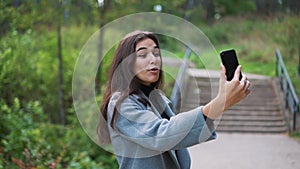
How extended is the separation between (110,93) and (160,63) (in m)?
0.23

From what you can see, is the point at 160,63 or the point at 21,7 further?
the point at 21,7

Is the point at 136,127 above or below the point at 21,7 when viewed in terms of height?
below

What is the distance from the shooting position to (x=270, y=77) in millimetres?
10641

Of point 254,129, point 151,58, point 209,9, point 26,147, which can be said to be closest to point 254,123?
point 254,129

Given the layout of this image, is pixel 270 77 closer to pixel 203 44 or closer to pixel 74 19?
pixel 74 19

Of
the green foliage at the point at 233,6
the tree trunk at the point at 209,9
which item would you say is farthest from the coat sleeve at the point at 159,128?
the tree trunk at the point at 209,9

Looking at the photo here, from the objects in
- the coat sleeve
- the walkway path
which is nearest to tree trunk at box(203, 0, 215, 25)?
the walkway path

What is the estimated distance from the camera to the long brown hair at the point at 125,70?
1409 mm

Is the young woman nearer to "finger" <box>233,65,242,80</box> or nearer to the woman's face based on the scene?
the woman's face

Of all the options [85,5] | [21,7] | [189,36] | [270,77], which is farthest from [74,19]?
[189,36]

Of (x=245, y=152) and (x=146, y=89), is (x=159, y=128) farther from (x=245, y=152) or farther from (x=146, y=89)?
(x=245, y=152)

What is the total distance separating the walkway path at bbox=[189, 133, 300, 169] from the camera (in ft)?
10.1

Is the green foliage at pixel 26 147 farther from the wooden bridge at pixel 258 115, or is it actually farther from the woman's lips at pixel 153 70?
the woman's lips at pixel 153 70

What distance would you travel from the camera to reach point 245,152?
4.59 metres
